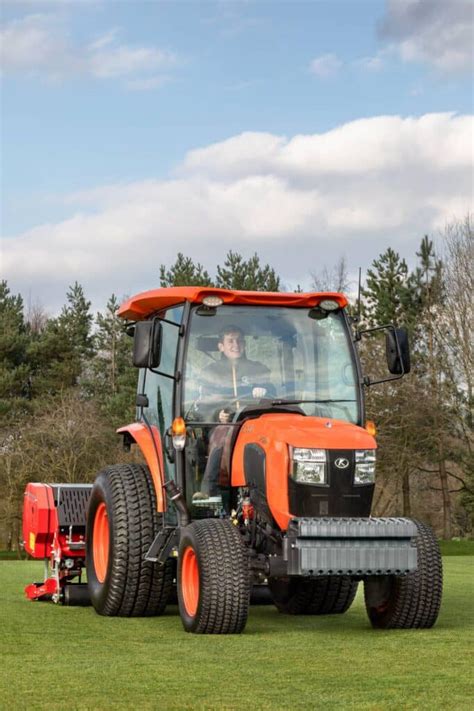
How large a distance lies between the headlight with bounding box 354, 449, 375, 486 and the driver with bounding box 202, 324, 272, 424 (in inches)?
44.9

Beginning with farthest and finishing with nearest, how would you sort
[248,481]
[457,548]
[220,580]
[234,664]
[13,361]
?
[13,361] → [457,548] → [248,481] → [220,580] → [234,664]

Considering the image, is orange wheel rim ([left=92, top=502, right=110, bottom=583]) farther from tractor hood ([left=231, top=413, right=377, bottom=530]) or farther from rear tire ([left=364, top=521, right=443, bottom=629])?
rear tire ([left=364, top=521, right=443, bottom=629])

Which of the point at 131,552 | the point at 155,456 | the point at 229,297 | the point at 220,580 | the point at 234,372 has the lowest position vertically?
the point at 220,580

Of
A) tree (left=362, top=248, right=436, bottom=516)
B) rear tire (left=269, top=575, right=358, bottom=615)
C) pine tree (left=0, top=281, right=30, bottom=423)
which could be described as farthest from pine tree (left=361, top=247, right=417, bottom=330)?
rear tire (left=269, top=575, right=358, bottom=615)

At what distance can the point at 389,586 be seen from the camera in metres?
8.70

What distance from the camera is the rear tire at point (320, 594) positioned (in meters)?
10.2

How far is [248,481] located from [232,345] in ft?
3.68

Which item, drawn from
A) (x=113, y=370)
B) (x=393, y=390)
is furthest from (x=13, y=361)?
(x=393, y=390)

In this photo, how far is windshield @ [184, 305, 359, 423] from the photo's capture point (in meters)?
9.16

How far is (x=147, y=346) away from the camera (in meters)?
8.65

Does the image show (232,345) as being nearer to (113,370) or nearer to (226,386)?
(226,386)

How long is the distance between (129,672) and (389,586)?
8.84ft

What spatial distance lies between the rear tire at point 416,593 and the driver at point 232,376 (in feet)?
5.12

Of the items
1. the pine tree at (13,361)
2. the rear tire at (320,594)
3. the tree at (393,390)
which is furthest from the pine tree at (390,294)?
the rear tire at (320,594)
